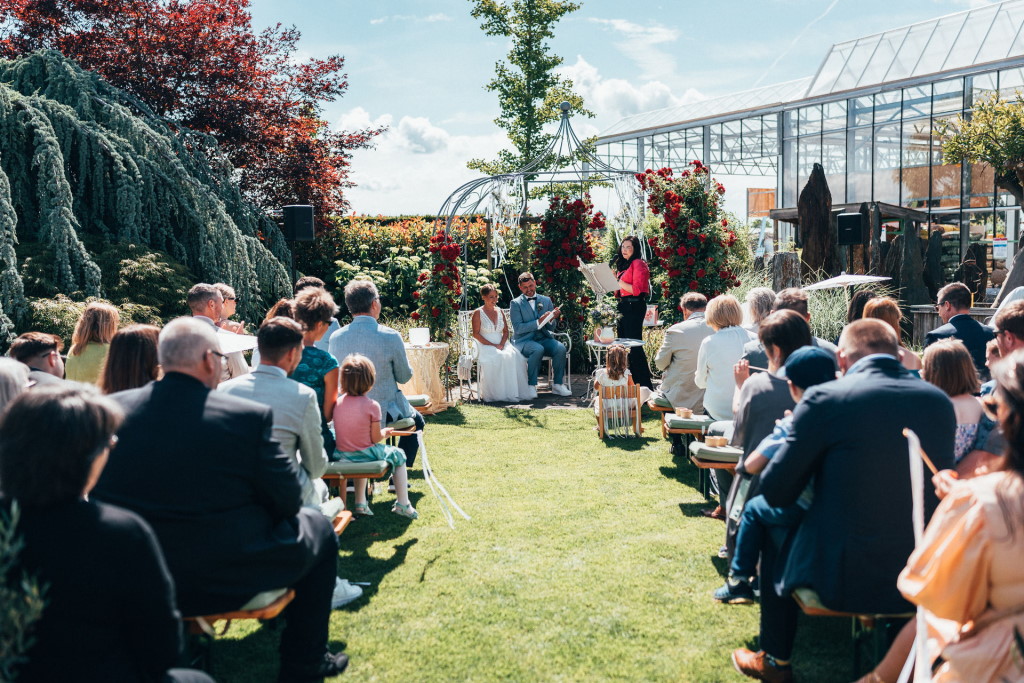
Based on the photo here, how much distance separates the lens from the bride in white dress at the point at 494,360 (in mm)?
9492

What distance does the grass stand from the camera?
10.4ft

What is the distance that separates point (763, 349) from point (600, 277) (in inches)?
239

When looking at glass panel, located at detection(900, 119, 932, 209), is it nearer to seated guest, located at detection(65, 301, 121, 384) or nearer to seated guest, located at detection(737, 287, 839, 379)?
seated guest, located at detection(737, 287, 839, 379)

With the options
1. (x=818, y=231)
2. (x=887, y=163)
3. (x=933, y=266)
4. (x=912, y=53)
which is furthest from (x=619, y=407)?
(x=912, y=53)

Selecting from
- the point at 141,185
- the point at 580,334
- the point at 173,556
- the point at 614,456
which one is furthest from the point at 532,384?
the point at 173,556

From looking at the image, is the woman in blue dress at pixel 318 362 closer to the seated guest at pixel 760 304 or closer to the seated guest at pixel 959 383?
the seated guest at pixel 760 304

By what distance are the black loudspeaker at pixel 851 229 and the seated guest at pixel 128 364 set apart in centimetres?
998

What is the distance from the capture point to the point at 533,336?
10117mm

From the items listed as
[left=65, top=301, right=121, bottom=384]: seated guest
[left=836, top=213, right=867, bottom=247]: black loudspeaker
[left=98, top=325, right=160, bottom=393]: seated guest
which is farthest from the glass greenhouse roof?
[left=98, top=325, right=160, bottom=393]: seated guest

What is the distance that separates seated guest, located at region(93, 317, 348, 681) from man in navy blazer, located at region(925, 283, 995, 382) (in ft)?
14.5

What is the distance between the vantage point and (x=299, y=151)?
41.1 feet

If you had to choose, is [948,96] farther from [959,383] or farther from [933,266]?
[959,383]

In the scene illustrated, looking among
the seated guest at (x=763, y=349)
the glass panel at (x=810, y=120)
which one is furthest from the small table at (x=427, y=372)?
the glass panel at (x=810, y=120)

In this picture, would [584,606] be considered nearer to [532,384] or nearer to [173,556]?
[173,556]
